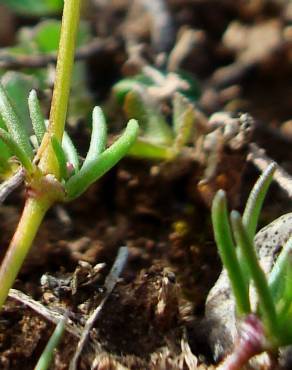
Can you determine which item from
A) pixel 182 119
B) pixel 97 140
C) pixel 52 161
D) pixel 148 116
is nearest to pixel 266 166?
pixel 182 119

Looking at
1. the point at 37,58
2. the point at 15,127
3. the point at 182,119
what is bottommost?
the point at 15,127

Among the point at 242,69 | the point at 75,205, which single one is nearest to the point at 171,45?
the point at 242,69

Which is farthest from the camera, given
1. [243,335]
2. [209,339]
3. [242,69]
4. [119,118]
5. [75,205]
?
[242,69]

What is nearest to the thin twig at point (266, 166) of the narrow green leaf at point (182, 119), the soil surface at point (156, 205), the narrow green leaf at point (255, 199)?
the soil surface at point (156, 205)

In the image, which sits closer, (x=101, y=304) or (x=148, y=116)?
(x=101, y=304)

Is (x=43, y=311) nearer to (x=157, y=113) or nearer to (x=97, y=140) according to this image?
(x=97, y=140)

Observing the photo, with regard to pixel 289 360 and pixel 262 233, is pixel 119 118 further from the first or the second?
pixel 289 360
